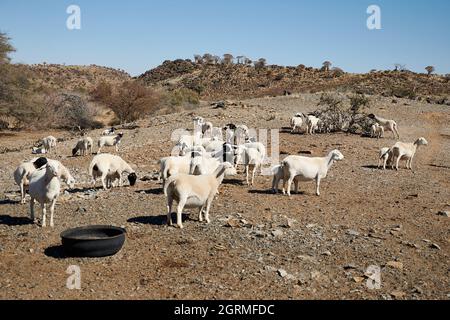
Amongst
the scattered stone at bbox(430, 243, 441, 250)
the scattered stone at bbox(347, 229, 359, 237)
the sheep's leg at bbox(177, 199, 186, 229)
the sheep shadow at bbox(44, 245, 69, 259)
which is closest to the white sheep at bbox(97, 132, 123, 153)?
the sheep's leg at bbox(177, 199, 186, 229)

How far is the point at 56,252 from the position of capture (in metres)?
8.36

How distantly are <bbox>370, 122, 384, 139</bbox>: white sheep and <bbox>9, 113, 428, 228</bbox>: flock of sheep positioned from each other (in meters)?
5.67

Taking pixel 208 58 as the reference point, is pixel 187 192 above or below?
below

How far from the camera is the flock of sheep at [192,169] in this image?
9.58 metres

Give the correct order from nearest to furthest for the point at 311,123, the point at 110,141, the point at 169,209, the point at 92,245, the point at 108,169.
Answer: the point at 92,245, the point at 169,209, the point at 108,169, the point at 110,141, the point at 311,123

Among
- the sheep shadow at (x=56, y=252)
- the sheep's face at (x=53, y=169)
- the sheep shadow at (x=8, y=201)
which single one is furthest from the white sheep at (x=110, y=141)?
the sheep shadow at (x=56, y=252)

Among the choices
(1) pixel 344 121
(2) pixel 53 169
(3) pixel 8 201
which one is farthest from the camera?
(1) pixel 344 121

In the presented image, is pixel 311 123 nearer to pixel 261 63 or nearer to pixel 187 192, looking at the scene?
pixel 187 192

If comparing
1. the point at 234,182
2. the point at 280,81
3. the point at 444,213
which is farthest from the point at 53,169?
the point at 280,81

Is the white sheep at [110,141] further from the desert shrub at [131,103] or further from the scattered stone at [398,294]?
the scattered stone at [398,294]

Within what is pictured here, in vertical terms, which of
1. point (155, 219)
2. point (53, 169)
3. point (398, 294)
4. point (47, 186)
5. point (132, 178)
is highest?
point (53, 169)

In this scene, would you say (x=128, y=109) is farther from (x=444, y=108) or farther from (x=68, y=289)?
(x=68, y=289)

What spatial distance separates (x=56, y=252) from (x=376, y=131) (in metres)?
20.7

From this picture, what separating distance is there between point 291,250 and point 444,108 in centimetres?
3513
